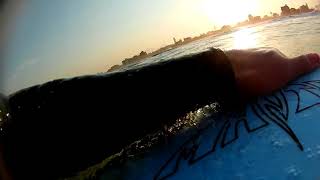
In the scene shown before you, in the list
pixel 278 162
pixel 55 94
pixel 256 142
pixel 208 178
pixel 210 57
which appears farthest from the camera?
pixel 210 57

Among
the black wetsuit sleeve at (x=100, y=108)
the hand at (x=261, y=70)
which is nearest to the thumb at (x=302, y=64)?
the hand at (x=261, y=70)

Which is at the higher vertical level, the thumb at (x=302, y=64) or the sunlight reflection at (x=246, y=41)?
the sunlight reflection at (x=246, y=41)

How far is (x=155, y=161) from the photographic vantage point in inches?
95.3

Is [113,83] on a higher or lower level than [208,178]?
higher

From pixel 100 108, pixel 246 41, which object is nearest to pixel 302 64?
pixel 100 108

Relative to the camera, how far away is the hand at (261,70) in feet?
9.09

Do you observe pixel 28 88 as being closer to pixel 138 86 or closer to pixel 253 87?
pixel 138 86

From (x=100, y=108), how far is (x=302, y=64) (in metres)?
1.74

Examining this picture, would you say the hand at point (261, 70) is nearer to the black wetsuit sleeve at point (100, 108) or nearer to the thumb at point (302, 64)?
the thumb at point (302, 64)

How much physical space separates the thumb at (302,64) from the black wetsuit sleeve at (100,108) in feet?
1.99

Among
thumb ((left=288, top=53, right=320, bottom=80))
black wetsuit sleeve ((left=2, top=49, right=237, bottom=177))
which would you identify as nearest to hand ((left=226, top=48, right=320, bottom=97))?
thumb ((left=288, top=53, right=320, bottom=80))

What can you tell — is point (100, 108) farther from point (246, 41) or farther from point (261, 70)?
point (246, 41)

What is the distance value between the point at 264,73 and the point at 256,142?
80 centimetres

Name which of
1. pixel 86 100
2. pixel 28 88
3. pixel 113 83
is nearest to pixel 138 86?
pixel 113 83
